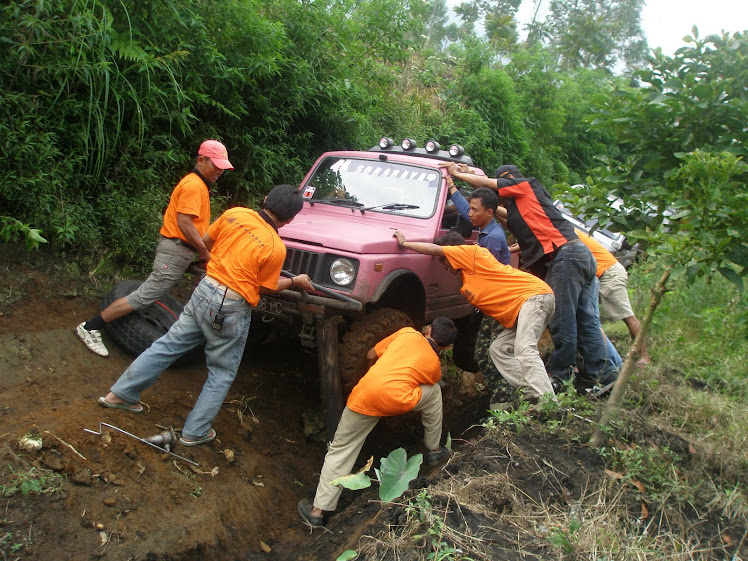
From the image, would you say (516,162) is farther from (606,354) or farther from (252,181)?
(606,354)

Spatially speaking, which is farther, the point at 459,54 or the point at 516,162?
the point at 459,54

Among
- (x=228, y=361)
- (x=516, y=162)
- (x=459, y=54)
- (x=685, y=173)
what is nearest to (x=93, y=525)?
(x=228, y=361)

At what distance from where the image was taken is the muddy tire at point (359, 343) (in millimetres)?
4449

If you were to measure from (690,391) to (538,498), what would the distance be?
7.12ft

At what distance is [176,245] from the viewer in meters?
4.63

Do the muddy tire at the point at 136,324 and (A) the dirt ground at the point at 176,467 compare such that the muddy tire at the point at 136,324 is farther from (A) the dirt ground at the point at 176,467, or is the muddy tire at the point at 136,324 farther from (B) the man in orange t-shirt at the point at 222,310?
(B) the man in orange t-shirt at the point at 222,310

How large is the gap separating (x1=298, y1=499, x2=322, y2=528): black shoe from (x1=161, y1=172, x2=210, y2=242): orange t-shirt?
2.11 meters

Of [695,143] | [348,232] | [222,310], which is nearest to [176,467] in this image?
[222,310]

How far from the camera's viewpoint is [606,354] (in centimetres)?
513

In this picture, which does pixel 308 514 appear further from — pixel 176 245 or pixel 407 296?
pixel 176 245

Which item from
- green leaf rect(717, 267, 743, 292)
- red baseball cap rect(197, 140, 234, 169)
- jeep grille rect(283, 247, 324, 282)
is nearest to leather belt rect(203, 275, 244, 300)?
jeep grille rect(283, 247, 324, 282)

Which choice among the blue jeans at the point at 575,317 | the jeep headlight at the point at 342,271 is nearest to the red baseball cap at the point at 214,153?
the jeep headlight at the point at 342,271

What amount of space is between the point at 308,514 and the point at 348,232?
206 centimetres

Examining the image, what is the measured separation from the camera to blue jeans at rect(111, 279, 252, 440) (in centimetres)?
384
